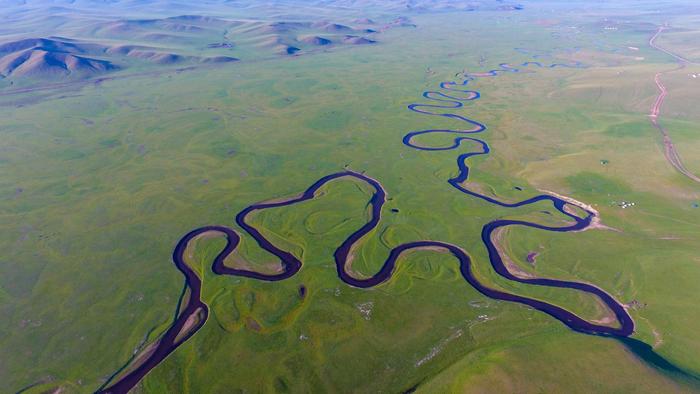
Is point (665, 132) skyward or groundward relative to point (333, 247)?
skyward

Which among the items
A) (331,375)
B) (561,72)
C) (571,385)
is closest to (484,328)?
(571,385)

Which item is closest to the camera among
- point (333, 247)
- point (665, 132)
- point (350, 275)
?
point (350, 275)

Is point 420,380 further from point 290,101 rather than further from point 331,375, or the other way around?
point 290,101

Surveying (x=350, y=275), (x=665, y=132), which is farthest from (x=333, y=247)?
(x=665, y=132)

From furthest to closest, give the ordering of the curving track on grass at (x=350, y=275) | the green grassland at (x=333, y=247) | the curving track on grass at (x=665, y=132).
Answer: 1. the curving track on grass at (x=665, y=132)
2. the curving track on grass at (x=350, y=275)
3. the green grassland at (x=333, y=247)

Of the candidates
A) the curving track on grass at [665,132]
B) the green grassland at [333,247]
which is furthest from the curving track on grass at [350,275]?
the curving track on grass at [665,132]

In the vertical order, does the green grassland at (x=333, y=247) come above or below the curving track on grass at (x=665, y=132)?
below

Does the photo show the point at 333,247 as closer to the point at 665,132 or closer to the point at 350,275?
the point at 350,275

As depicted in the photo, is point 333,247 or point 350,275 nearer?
point 350,275

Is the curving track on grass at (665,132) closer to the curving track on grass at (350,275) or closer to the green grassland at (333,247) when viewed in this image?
the green grassland at (333,247)
